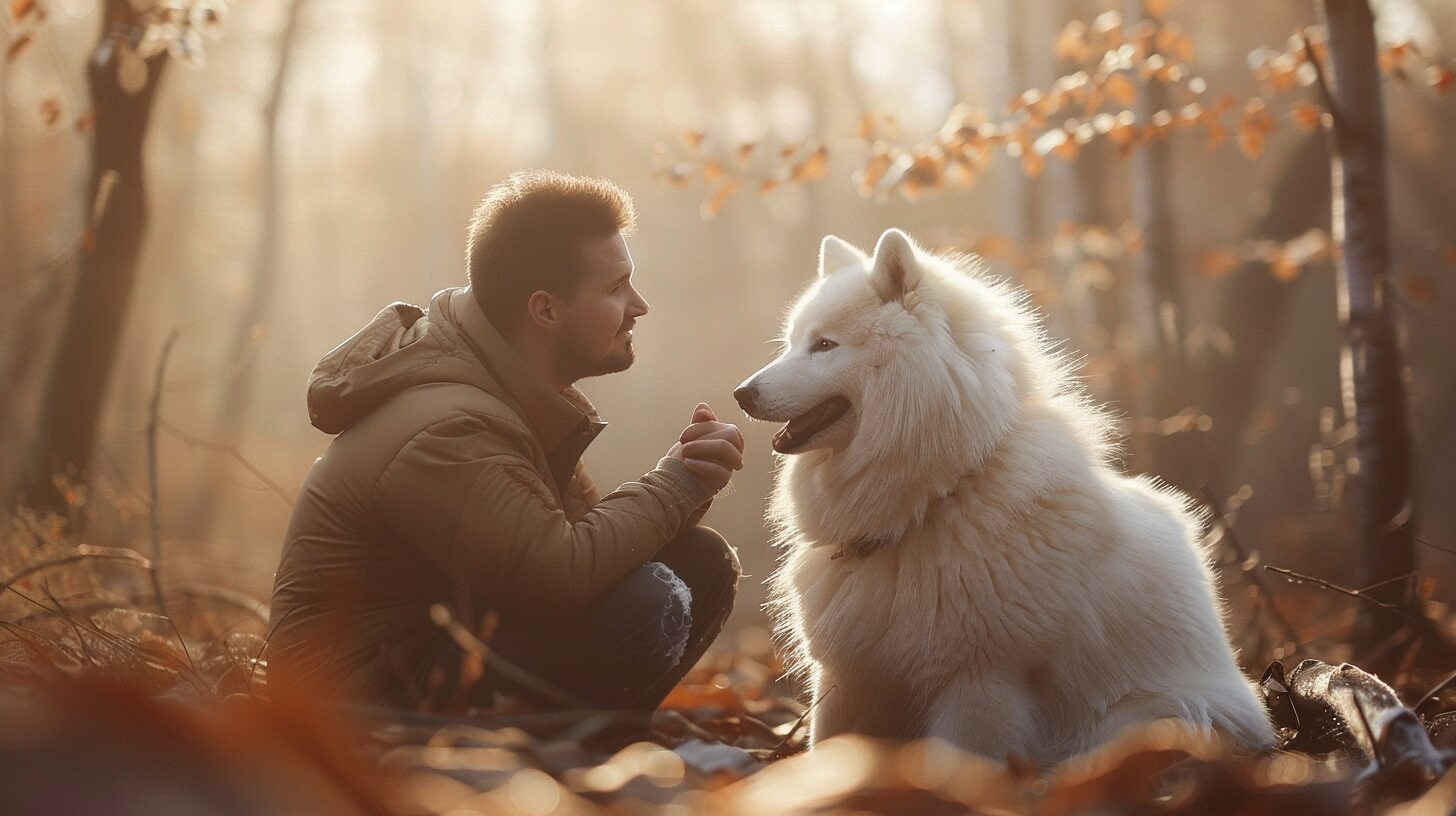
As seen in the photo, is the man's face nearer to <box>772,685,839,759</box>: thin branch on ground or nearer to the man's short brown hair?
the man's short brown hair

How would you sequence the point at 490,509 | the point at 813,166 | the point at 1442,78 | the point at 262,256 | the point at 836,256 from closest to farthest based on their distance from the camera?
the point at 490,509
the point at 836,256
the point at 1442,78
the point at 813,166
the point at 262,256

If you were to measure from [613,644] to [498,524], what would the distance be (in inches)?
19.8

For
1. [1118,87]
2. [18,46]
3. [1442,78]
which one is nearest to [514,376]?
[18,46]

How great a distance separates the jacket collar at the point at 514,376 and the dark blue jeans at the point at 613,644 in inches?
20.1

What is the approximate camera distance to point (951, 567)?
2885 mm

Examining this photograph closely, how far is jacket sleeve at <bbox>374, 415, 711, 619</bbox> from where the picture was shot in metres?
2.68

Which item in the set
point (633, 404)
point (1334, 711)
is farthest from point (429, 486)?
point (633, 404)

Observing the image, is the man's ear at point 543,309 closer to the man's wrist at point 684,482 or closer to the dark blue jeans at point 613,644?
the man's wrist at point 684,482

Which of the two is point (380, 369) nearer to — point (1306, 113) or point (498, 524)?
point (498, 524)

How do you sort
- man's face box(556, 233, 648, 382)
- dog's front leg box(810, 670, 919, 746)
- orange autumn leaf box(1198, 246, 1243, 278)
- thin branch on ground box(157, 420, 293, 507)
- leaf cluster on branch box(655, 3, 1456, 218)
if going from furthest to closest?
orange autumn leaf box(1198, 246, 1243, 278) → leaf cluster on branch box(655, 3, 1456, 218) → thin branch on ground box(157, 420, 293, 507) → man's face box(556, 233, 648, 382) → dog's front leg box(810, 670, 919, 746)

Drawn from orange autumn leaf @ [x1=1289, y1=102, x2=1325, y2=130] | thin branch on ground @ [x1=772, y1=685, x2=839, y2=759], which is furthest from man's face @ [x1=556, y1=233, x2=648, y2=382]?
orange autumn leaf @ [x1=1289, y1=102, x2=1325, y2=130]

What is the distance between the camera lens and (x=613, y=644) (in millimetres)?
2877

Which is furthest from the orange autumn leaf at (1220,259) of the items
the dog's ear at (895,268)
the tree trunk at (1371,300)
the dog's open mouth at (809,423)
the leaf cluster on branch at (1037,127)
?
the dog's open mouth at (809,423)

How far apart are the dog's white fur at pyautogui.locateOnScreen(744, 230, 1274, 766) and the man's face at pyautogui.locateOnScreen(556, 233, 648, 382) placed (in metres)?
0.48
